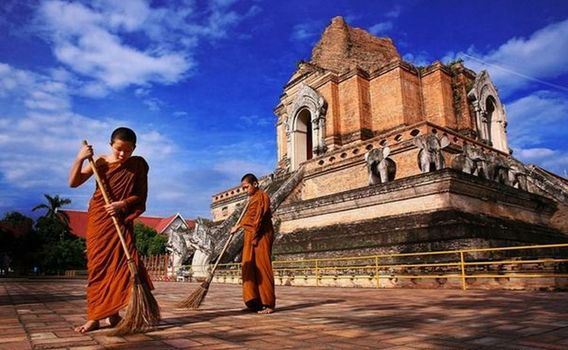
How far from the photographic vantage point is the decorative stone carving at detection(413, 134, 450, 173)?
483 inches

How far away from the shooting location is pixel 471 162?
1348 centimetres

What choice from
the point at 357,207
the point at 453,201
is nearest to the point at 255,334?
the point at 453,201

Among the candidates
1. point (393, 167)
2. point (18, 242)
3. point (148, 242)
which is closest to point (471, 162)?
point (393, 167)

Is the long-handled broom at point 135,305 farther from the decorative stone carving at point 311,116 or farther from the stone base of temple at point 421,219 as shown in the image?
the decorative stone carving at point 311,116

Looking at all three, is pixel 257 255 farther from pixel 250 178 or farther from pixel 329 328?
pixel 329 328

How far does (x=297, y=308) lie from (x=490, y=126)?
1882cm

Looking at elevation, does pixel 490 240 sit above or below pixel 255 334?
above

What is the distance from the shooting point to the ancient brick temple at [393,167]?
36.5 feet

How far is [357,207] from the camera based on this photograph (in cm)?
1302

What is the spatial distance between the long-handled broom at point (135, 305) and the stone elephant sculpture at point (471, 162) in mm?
11373

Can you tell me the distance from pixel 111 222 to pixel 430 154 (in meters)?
10.1

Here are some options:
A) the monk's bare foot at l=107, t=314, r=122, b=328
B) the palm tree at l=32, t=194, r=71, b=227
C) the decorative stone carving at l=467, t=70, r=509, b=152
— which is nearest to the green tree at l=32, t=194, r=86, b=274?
the palm tree at l=32, t=194, r=71, b=227

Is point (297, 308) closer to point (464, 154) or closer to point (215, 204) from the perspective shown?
point (464, 154)

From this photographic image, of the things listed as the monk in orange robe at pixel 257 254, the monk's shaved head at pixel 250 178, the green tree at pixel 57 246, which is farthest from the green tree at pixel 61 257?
the monk in orange robe at pixel 257 254
